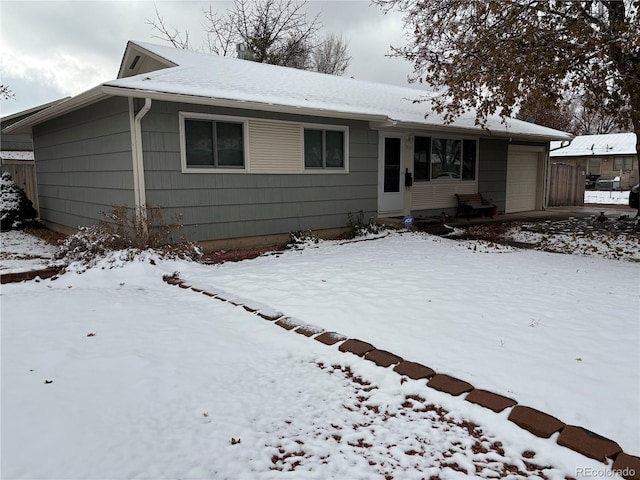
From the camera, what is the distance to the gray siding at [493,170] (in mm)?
13079

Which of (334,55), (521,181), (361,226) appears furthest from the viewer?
(334,55)

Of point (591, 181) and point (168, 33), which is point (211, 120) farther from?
point (591, 181)

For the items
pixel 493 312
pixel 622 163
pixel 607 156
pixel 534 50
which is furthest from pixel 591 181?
pixel 493 312

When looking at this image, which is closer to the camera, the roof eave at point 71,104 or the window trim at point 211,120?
the roof eave at point 71,104

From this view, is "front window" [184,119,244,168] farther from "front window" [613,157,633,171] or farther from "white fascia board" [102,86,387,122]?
"front window" [613,157,633,171]

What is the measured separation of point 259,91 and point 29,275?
4.96m

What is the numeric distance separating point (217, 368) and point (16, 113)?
21.9 m

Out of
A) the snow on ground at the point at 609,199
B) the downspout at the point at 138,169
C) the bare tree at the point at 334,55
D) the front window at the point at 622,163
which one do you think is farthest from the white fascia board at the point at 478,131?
the front window at the point at 622,163

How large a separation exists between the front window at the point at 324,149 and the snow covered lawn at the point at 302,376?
13.5 ft

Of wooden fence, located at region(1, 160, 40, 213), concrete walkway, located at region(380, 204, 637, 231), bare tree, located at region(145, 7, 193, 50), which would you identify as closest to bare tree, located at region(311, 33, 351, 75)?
bare tree, located at region(145, 7, 193, 50)

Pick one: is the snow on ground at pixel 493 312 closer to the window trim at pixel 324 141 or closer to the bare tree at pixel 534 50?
the window trim at pixel 324 141

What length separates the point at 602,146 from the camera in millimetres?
34406

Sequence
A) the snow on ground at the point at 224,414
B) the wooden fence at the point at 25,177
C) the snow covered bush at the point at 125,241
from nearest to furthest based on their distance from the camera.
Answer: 1. the snow on ground at the point at 224,414
2. the snow covered bush at the point at 125,241
3. the wooden fence at the point at 25,177

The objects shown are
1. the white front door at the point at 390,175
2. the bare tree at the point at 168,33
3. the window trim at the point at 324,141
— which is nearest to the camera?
the window trim at the point at 324,141
